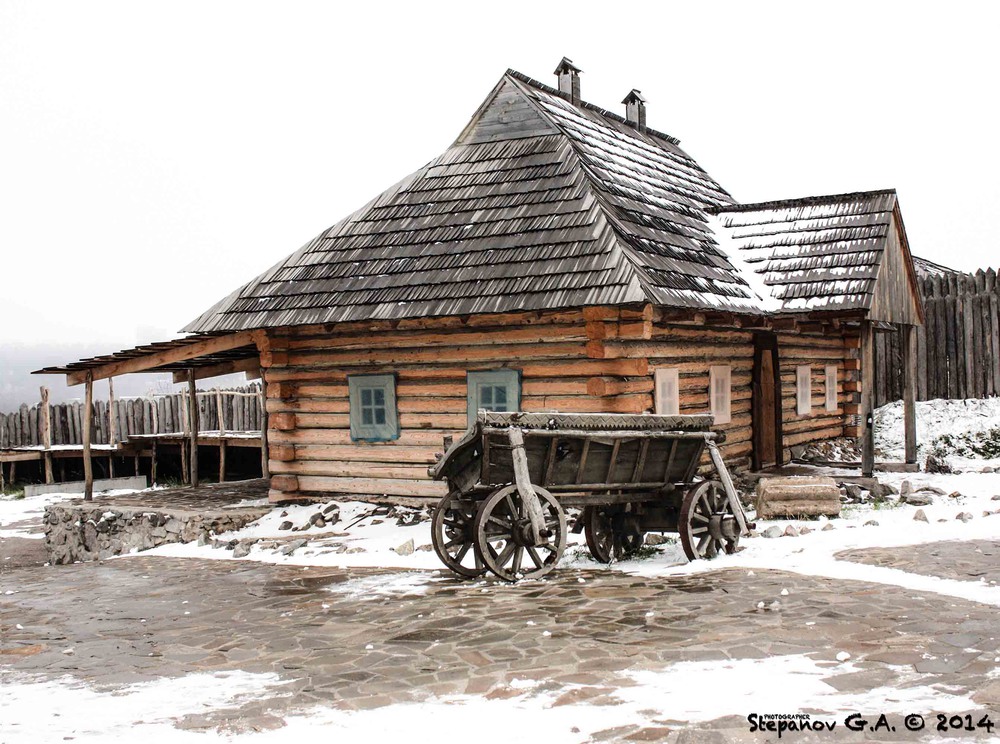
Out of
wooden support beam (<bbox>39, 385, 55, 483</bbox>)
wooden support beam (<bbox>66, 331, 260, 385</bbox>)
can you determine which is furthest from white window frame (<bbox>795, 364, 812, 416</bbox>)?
wooden support beam (<bbox>39, 385, 55, 483</bbox>)

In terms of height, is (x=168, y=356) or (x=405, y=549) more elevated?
(x=168, y=356)

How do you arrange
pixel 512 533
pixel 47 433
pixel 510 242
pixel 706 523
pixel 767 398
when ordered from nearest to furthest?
pixel 512 533 → pixel 706 523 → pixel 510 242 → pixel 767 398 → pixel 47 433

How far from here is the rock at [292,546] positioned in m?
11.4

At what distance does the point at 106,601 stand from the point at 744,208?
12.1 m

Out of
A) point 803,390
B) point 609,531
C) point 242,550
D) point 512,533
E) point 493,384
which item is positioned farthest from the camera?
point 803,390

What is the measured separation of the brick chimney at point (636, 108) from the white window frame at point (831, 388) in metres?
6.00

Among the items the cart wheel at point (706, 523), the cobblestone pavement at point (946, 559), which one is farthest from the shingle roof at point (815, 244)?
the cart wheel at point (706, 523)

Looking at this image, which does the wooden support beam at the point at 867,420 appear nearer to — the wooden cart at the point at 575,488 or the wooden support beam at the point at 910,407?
the wooden support beam at the point at 910,407

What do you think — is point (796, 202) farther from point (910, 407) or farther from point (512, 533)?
point (512, 533)

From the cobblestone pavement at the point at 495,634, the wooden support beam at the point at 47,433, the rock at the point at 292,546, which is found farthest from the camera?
the wooden support beam at the point at 47,433

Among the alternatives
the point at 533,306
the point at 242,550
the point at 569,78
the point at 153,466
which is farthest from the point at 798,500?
the point at 153,466

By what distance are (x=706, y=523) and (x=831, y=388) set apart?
10.4 m

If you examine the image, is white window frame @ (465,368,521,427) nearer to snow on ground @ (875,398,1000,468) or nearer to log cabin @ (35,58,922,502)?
log cabin @ (35,58,922,502)

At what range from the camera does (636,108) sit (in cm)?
2031
